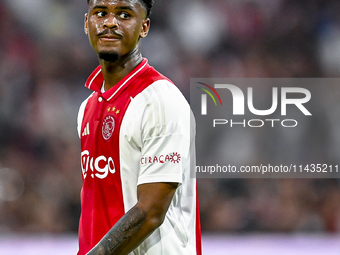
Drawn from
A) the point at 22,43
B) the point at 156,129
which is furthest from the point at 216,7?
the point at 156,129

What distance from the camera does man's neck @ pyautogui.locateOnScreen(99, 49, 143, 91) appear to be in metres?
1.83

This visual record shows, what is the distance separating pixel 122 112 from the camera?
5.47 ft

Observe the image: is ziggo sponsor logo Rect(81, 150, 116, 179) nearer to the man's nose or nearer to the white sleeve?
the white sleeve

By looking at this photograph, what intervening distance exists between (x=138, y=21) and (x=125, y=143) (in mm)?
519

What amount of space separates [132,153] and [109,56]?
42 cm

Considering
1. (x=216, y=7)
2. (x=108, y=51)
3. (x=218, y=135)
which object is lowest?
(x=108, y=51)

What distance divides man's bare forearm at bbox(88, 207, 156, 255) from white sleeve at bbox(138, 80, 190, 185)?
124 mm

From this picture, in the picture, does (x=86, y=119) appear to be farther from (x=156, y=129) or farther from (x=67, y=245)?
(x=67, y=245)

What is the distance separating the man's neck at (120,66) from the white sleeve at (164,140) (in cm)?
28

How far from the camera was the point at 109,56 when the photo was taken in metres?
1.78

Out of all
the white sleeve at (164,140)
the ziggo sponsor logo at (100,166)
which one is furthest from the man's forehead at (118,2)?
the ziggo sponsor logo at (100,166)

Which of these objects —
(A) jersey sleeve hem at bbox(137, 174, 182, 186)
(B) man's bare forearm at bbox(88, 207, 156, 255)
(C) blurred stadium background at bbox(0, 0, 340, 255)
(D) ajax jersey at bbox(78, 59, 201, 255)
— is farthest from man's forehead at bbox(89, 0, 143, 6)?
(C) blurred stadium background at bbox(0, 0, 340, 255)
